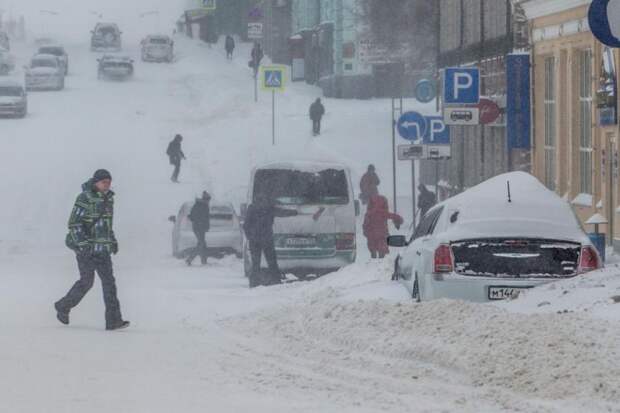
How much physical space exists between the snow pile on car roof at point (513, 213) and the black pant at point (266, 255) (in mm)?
9823

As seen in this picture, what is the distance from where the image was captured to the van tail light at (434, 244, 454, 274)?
14391 millimetres

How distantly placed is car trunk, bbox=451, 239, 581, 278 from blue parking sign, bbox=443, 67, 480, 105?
13399 millimetres

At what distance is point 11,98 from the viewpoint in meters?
62.1

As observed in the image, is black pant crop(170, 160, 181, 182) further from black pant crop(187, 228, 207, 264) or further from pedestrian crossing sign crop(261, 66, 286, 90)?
black pant crop(187, 228, 207, 264)

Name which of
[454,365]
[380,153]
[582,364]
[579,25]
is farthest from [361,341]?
[380,153]

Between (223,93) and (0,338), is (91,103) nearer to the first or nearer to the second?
(223,93)

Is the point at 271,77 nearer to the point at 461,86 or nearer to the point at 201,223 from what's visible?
the point at 201,223

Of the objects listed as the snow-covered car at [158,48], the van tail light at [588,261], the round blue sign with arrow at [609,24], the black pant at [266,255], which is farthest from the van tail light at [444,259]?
the snow-covered car at [158,48]

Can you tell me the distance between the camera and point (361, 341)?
13422mm

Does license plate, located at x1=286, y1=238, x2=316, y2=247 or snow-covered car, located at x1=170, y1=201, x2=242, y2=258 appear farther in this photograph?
snow-covered car, located at x1=170, y1=201, x2=242, y2=258

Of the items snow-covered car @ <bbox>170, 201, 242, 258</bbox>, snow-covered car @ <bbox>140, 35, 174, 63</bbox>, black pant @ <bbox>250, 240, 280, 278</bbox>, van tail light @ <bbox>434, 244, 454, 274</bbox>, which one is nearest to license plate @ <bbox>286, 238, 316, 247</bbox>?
black pant @ <bbox>250, 240, 280, 278</bbox>

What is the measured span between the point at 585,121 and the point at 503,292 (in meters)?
14.8

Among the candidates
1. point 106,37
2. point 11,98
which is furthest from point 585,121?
point 106,37

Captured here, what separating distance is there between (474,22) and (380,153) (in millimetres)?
12434
